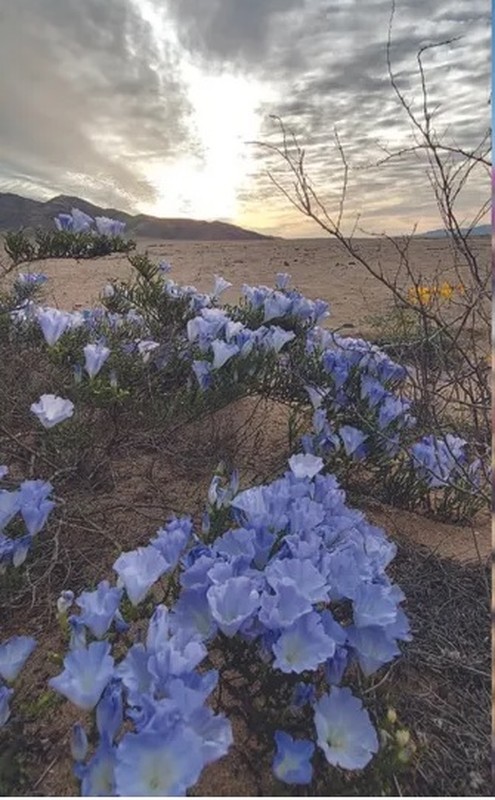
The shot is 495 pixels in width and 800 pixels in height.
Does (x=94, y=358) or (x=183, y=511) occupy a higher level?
(x=94, y=358)

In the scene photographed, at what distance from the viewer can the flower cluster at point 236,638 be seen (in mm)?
770

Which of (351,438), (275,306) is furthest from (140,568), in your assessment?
(275,306)

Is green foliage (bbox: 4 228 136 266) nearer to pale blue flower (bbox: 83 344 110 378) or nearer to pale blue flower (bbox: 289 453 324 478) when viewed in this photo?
pale blue flower (bbox: 83 344 110 378)

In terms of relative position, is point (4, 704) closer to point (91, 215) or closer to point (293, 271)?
point (91, 215)

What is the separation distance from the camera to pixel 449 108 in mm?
1544

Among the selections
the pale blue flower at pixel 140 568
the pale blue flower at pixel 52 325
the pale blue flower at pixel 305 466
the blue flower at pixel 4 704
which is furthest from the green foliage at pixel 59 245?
the blue flower at pixel 4 704

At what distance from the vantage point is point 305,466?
51.8 inches

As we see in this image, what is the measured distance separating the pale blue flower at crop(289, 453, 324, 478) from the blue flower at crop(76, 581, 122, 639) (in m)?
0.46

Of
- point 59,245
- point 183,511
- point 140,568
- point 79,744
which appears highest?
point 59,245

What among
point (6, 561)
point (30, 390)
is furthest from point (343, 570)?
point (30, 390)

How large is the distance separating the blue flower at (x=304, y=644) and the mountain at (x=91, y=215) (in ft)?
4.22

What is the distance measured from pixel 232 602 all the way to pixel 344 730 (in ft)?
0.71

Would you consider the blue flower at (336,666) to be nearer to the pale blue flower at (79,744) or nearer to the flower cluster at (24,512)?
the pale blue flower at (79,744)

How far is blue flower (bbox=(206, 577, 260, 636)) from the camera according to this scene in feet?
2.98
